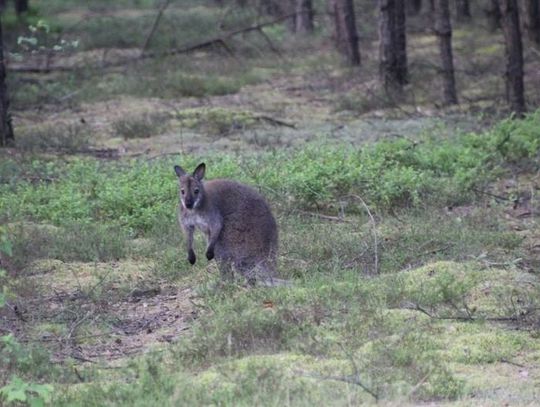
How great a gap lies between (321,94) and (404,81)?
5.67 ft

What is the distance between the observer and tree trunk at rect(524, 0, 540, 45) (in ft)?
87.5

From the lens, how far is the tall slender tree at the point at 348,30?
25922 mm

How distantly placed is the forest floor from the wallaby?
1.06ft

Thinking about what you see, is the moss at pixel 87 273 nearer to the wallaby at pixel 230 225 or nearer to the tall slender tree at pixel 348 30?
the wallaby at pixel 230 225

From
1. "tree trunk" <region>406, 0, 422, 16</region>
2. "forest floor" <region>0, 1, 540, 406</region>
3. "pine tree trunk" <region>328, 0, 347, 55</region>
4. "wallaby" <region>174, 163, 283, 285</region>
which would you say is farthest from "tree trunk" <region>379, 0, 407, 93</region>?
"tree trunk" <region>406, 0, 422, 16</region>

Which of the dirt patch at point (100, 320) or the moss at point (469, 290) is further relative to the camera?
the moss at point (469, 290)

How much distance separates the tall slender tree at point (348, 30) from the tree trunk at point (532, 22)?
4.16m

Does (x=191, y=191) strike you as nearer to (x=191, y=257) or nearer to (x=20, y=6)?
(x=191, y=257)

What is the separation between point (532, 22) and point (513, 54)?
31.4 feet

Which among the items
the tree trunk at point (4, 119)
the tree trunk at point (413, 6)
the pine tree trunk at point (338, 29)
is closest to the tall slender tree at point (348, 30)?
the pine tree trunk at point (338, 29)

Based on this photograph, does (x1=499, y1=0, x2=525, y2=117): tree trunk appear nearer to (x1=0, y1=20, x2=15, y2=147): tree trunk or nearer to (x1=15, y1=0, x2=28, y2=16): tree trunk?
(x1=0, y1=20, x2=15, y2=147): tree trunk

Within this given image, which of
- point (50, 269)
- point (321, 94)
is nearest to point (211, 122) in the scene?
point (321, 94)

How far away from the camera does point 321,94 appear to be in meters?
22.6

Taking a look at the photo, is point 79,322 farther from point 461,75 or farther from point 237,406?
point 461,75
